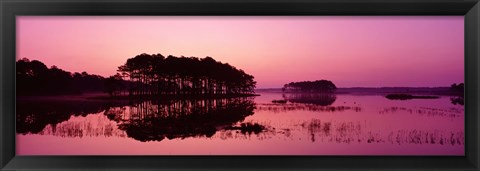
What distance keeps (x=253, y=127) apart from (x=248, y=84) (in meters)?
0.28

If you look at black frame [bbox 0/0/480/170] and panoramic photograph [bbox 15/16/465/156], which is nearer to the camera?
black frame [bbox 0/0/480/170]

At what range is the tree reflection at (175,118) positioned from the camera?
266 centimetres

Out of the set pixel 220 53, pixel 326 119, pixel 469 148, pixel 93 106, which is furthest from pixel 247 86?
pixel 469 148

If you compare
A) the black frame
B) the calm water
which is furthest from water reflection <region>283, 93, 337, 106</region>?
the black frame

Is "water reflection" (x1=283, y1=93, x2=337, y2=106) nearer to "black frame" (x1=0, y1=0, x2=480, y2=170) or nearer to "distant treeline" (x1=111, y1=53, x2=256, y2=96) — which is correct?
"distant treeline" (x1=111, y1=53, x2=256, y2=96)

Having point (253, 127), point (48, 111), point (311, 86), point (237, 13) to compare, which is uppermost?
point (237, 13)

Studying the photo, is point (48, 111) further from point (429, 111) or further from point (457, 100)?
point (457, 100)

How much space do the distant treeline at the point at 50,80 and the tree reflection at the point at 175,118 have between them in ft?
0.69

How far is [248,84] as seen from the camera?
2.80 metres

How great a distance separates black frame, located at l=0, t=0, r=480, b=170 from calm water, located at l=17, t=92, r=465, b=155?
0.07m

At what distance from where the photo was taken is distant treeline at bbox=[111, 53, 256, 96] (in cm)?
274

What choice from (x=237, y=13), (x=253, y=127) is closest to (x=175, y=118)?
(x=253, y=127)

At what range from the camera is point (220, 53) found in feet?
8.88

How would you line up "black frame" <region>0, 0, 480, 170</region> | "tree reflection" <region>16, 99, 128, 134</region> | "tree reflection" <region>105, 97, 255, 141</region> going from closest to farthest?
"black frame" <region>0, 0, 480, 170</region> < "tree reflection" <region>16, 99, 128, 134</region> < "tree reflection" <region>105, 97, 255, 141</region>
